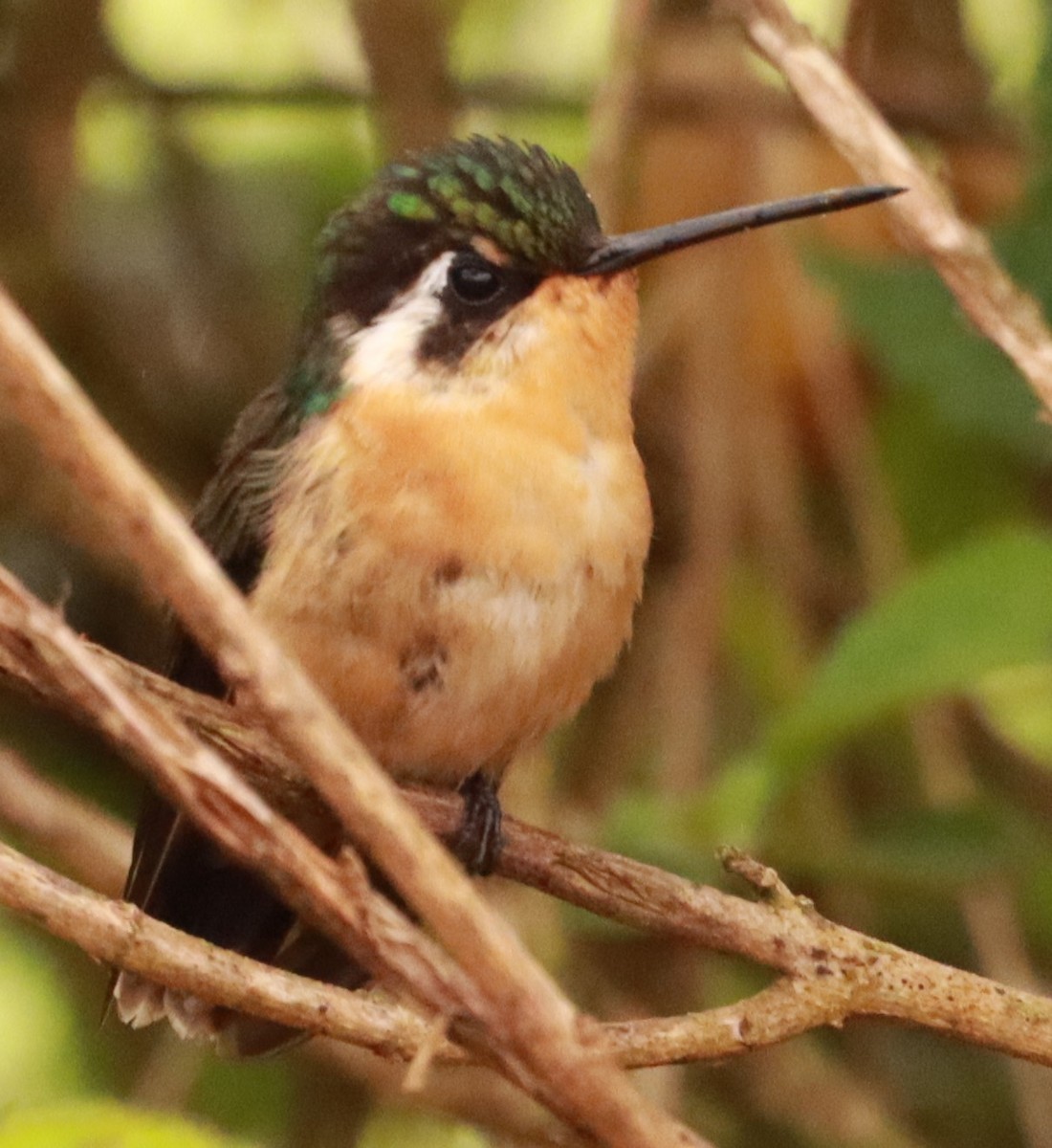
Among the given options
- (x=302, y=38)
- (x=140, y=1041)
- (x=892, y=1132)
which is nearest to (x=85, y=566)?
(x=140, y=1041)

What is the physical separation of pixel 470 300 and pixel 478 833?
0.64 meters

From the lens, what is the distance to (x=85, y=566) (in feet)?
12.2

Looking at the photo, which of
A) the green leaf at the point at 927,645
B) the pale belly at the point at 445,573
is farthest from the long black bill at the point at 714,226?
the green leaf at the point at 927,645

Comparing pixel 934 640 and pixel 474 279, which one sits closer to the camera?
pixel 474 279

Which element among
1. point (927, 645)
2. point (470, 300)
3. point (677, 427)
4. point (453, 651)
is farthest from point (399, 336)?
point (677, 427)

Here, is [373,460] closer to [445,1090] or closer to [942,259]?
[942,259]

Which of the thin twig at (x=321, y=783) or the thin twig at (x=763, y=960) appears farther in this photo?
the thin twig at (x=763, y=960)

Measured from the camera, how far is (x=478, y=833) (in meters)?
2.38

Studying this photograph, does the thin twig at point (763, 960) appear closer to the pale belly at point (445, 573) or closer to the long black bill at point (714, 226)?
the pale belly at point (445, 573)

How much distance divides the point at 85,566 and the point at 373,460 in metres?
1.53

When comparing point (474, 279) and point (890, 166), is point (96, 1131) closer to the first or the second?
point (474, 279)

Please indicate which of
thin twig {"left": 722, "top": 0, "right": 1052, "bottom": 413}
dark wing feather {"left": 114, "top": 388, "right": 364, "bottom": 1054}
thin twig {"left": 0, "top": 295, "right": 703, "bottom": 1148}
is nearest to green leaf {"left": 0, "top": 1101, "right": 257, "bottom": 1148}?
thin twig {"left": 0, "top": 295, "right": 703, "bottom": 1148}

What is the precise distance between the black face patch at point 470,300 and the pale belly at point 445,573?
128mm

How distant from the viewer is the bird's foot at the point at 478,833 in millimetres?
2262
